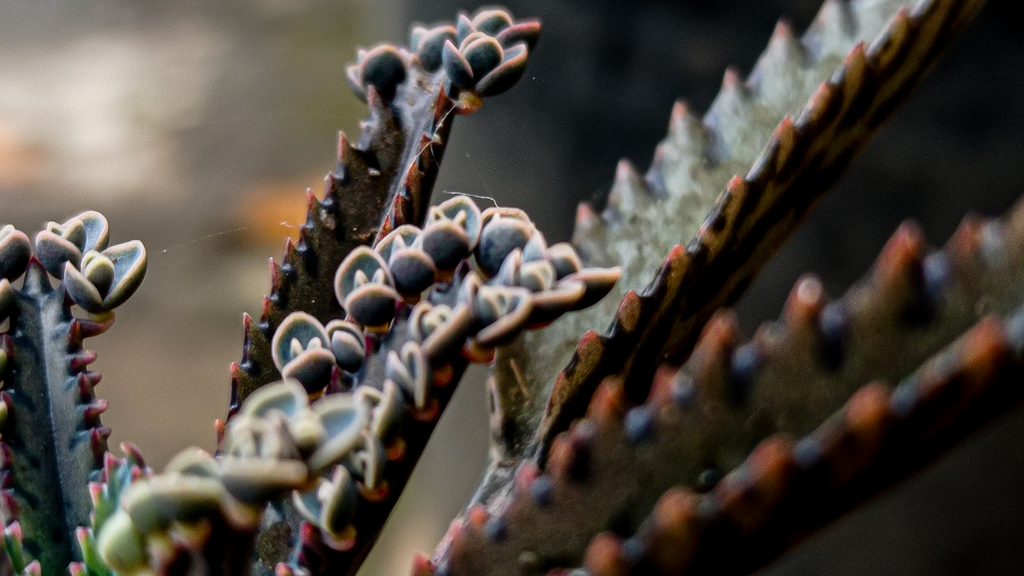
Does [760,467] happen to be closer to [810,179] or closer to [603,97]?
[810,179]

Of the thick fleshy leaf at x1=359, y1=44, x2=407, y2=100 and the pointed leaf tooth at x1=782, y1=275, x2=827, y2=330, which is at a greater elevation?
the thick fleshy leaf at x1=359, y1=44, x2=407, y2=100

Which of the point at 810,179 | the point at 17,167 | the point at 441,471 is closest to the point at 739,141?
the point at 810,179

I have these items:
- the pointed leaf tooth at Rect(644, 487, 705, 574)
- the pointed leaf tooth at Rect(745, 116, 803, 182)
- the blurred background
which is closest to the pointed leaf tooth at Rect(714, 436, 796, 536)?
the pointed leaf tooth at Rect(644, 487, 705, 574)

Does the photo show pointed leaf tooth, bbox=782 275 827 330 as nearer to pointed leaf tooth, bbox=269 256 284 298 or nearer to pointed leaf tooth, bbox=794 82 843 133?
pointed leaf tooth, bbox=794 82 843 133

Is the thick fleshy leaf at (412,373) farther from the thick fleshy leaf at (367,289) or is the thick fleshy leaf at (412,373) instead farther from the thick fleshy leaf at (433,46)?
the thick fleshy leaf at (433,46)

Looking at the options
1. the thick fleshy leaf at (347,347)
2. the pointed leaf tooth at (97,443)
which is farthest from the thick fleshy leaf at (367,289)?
the pointed leaf tooth at (97,443)

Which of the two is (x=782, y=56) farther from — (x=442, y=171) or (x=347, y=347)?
(x=442, y=171)
